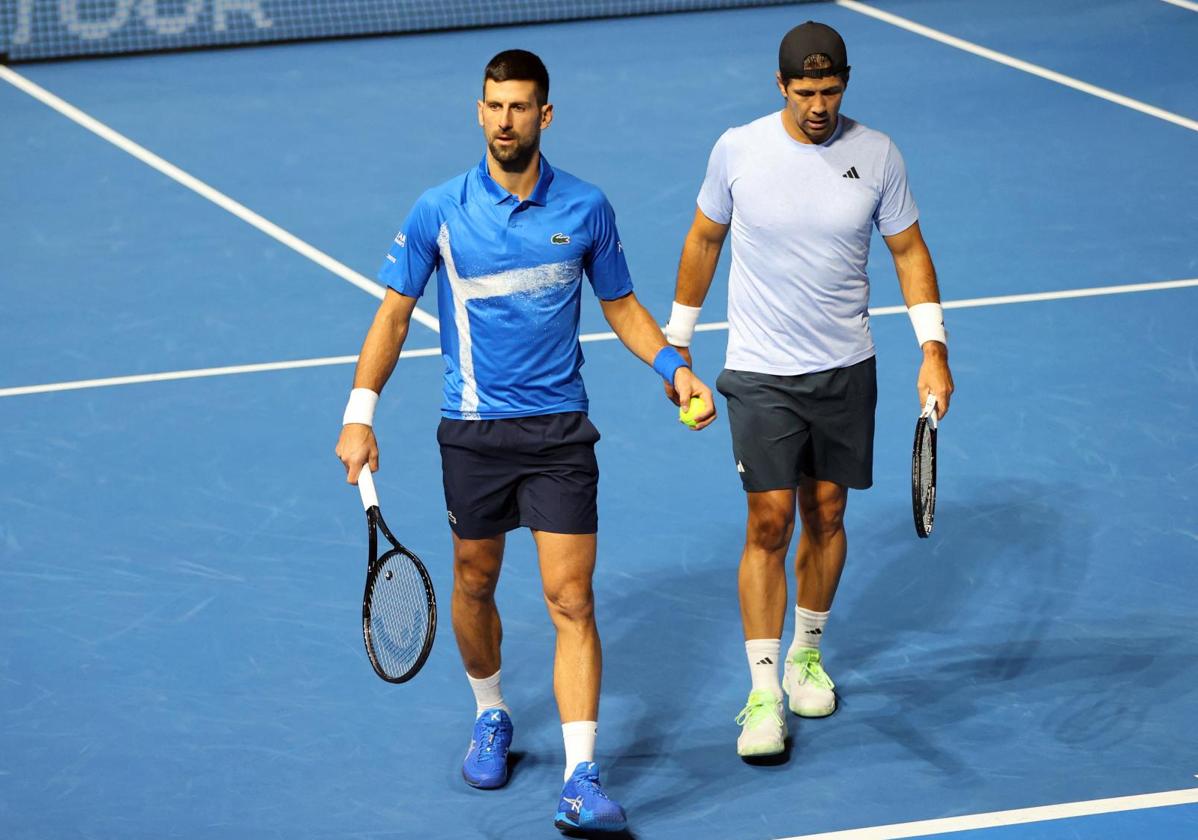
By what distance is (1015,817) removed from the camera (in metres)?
5.82

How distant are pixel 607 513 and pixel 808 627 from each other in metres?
1.70

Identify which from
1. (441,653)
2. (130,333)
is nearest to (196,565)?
(441,653)

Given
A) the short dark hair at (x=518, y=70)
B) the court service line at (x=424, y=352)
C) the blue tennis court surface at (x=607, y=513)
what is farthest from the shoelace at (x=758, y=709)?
the court service line at (x=424, y=352)

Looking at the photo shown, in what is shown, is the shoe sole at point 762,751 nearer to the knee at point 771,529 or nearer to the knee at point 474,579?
the knee at point 771,529

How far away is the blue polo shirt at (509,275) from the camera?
5758 mm

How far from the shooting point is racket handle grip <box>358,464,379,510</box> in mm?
5523

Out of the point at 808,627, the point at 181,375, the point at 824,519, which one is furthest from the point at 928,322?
the point at 181,375

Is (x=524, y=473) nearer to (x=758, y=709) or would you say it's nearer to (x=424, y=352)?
(x=758, y=709)

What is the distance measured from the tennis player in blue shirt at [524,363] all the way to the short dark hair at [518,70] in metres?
0.01

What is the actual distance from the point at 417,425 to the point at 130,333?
2203mm

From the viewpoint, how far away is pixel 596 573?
7594mm

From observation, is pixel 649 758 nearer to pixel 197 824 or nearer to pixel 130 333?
pixel 197 824

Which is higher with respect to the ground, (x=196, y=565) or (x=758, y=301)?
(x=758, y=301)

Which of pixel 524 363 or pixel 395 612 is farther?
pixel 524 363
